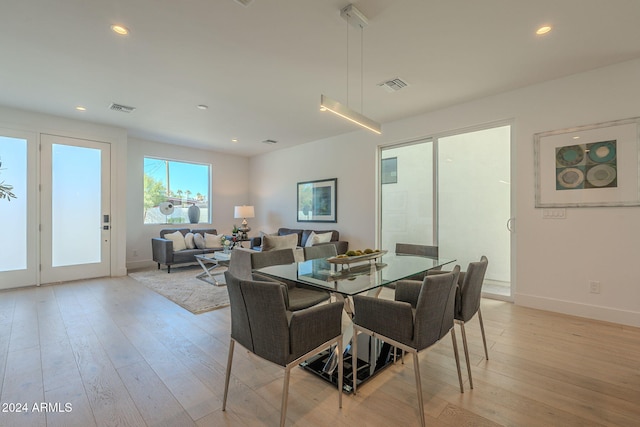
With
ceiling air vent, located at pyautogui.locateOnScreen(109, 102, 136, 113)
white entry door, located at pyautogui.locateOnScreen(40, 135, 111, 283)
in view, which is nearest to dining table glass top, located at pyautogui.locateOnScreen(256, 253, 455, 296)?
ceiling air vent, located at pyautogui.locateOnScreen(109, 102, 136, 113)

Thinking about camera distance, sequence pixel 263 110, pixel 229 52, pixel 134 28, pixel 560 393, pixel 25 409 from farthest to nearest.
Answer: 1. pixel 263 110
2. pixel 229 52
3. pixel 134 28
4. pixel 560 393
5. pixel 25 409

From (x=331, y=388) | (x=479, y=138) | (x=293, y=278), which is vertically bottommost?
(x=331, y=388)

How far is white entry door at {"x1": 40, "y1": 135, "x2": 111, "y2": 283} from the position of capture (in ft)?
15.1

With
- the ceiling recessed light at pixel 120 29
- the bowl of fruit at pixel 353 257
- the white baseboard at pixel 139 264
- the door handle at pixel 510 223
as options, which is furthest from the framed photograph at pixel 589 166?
the white baseboard at pixel 139 264

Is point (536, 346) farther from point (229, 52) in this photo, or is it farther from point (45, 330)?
point (45, 330)

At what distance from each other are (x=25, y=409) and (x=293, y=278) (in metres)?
1.79

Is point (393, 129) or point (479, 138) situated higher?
point (393, 129)

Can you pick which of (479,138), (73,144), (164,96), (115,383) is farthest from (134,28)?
(479,138)

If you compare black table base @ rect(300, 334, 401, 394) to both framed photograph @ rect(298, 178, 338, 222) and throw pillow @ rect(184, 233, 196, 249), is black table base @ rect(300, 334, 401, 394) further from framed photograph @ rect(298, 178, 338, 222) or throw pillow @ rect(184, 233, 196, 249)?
throw pillow @ rect(184, 233, 196, 249)

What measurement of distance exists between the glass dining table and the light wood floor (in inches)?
4.7

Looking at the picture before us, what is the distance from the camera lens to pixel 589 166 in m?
3.13

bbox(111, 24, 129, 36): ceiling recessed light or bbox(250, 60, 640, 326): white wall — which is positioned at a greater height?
bbox(111, 24, 129, 36): ceiling recessed light

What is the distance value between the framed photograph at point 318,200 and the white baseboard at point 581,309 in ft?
10.9

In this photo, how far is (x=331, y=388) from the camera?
192cm
